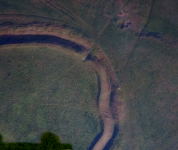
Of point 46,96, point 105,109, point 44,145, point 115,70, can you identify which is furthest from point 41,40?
point 44,145

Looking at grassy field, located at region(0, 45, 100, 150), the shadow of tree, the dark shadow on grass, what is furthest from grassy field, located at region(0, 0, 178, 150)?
the dark shadow on grass

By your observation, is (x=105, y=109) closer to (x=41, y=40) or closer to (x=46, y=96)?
(x=46, y=96)

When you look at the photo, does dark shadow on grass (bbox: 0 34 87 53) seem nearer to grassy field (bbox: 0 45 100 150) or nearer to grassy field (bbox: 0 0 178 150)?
grassy field (bbox: 0 45 100 150)

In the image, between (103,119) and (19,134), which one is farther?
(103,119)

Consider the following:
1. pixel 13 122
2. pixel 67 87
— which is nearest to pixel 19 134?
pixel 13 122

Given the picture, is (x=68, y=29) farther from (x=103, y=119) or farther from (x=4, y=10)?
(x=103, y=119)
